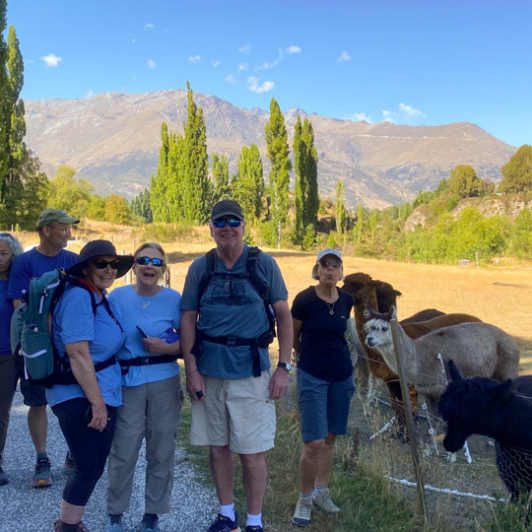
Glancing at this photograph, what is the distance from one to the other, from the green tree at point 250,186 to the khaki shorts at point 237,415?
4783 cm

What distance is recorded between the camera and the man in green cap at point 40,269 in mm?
3664

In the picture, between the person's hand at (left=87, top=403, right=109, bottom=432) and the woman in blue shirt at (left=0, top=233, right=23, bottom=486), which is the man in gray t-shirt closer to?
the person's hand at (left=87, top=403, right=109, bottom=432)

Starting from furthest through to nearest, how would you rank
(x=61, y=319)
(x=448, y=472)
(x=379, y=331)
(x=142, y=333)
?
(x=379, y=331) → (x=448, y=472) → (x=142, y=333) → (x=61, y=319)

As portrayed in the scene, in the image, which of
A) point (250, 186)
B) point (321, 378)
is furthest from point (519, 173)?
point (321, 378)

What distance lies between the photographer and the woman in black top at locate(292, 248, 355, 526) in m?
3.43

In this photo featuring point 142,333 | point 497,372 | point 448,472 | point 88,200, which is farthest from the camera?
point 88,200

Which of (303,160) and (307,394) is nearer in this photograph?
(307,394)

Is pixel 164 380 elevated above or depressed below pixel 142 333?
below

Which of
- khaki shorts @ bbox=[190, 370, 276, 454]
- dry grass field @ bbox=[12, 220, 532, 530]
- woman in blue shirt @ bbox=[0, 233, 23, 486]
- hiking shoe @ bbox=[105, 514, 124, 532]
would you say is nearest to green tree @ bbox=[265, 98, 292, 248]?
dry grass field @ bbox=[12, 220, 532, 530]

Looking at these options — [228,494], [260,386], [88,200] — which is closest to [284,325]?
[260,386]

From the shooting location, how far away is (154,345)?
305 centimetres

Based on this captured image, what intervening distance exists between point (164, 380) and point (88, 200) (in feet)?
230

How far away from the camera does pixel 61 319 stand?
2717 mm

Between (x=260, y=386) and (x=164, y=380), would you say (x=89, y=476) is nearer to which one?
(x=164, y=380)
